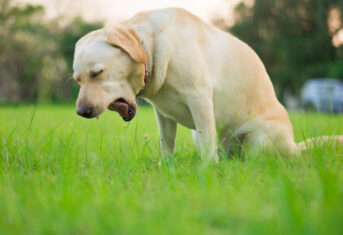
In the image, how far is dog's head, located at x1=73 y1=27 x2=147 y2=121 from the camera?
2.66m

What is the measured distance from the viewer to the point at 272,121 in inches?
132

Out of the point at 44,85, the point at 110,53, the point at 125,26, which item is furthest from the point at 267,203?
the point at 44,85

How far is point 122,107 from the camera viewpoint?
2.90 m

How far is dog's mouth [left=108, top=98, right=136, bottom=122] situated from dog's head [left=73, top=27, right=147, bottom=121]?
0.05 meters

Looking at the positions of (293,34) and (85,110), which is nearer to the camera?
(85,110)

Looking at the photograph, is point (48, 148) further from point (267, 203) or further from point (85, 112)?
point (267, 203)

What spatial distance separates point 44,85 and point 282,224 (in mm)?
24519

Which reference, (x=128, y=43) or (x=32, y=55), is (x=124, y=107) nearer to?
(x=128, y=43)

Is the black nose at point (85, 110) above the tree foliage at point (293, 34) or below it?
above

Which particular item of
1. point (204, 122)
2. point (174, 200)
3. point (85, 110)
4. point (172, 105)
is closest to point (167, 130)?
point (172, 105)

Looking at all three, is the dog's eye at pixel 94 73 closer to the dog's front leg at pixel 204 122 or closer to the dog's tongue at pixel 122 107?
the dog's tongue at pixel 122 107

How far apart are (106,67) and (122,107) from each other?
1.27 ft

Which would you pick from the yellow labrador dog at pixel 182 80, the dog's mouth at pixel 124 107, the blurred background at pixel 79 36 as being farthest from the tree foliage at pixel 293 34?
the dog's mouth at pixel 124 107

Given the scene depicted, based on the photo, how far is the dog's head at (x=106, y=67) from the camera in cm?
266
